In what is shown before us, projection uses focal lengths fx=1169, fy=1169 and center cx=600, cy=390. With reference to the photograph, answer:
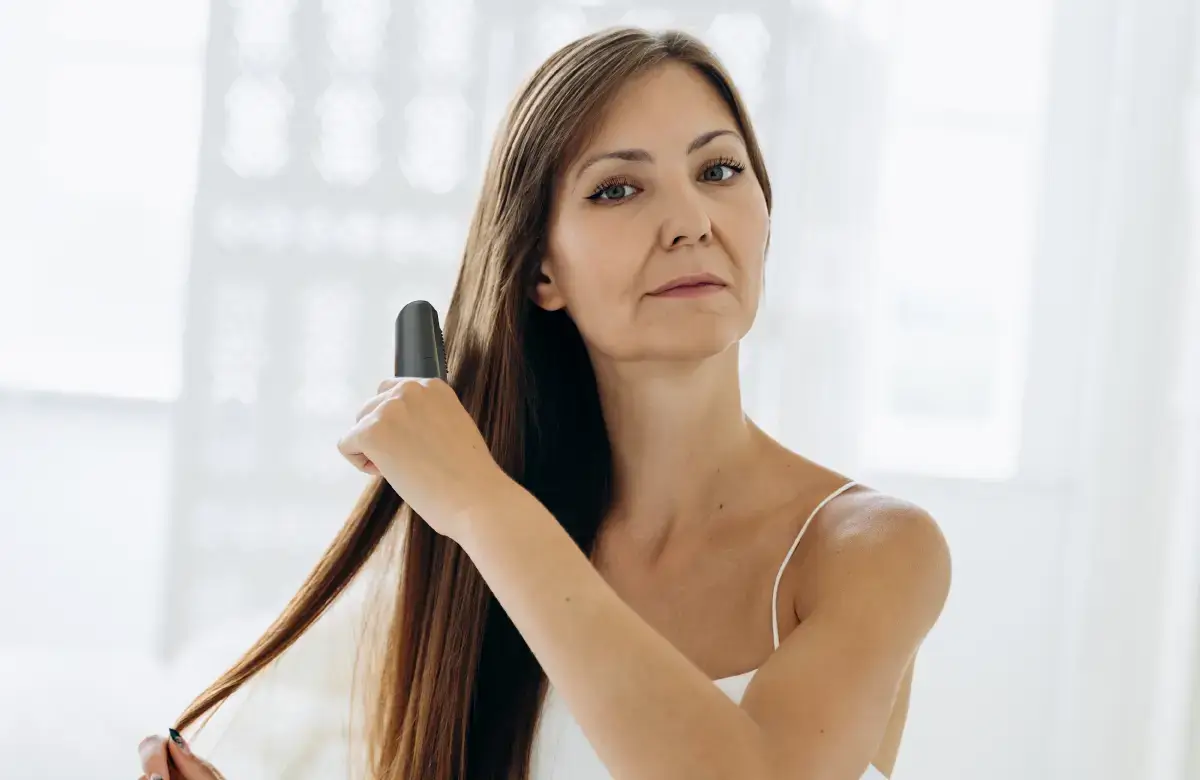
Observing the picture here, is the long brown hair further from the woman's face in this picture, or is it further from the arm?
the arm

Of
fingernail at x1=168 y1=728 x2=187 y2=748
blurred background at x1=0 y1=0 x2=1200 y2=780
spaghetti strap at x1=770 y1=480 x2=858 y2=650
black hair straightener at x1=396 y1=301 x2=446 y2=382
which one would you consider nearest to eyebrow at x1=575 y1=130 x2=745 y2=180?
black hair straightener at x1=396 y1=301 x2=446 y2=382

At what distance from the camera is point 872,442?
223 centimetres

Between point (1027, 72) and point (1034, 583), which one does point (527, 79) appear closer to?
point (1027, 72)

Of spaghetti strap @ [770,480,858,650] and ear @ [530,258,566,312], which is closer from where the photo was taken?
spaghetti strap @ [770,480,858,650]

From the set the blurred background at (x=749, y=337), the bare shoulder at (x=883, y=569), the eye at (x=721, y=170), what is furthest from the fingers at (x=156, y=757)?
the blurred background at (x=749, y=337)

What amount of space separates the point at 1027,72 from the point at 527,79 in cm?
135

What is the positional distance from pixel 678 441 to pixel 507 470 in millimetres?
190

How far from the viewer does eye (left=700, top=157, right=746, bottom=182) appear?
112 centimetres

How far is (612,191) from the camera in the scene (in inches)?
44.3

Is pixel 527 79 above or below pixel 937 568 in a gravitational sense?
above

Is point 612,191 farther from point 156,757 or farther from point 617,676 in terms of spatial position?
point 156,757

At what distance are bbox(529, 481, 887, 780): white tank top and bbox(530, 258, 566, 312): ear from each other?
0.34m

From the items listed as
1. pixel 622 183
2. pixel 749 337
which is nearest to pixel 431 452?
pixel 622 183

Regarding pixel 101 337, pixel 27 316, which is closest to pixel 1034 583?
pixel 101 337
